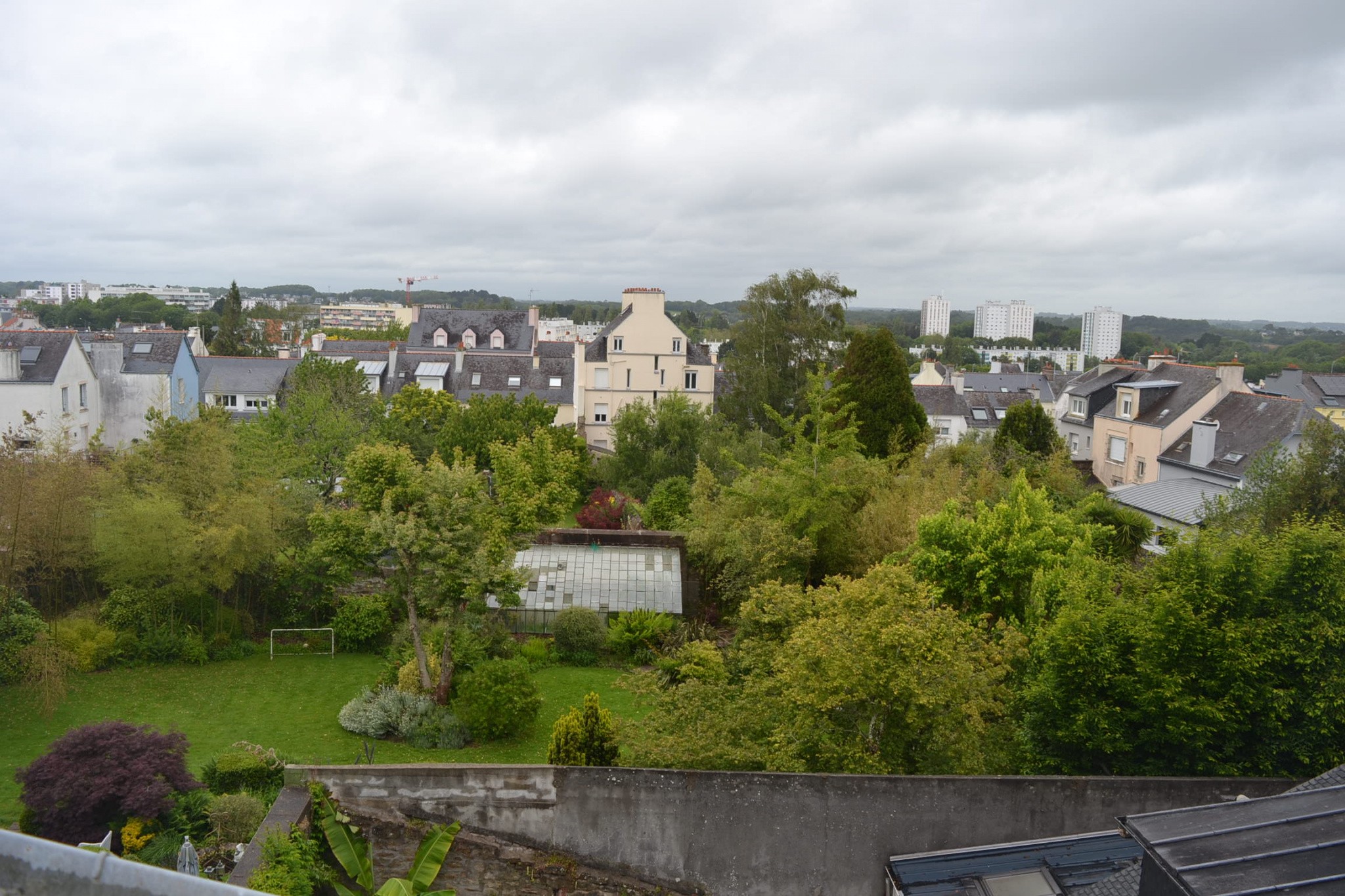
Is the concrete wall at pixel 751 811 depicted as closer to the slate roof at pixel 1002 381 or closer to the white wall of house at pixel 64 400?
the white wall of house at pixel 64 400

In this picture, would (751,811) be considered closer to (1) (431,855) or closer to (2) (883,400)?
(1) (431,855)

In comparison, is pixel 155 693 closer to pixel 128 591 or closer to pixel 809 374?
pixel 128 591

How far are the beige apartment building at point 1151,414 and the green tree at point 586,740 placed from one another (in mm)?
28905

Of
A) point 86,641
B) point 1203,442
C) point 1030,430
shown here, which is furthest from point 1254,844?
point 1030,430

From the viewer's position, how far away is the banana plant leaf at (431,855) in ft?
37.2

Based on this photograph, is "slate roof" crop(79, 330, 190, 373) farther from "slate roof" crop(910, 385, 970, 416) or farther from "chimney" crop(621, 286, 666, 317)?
"slate roof" crop(910, 385, 970, 416)

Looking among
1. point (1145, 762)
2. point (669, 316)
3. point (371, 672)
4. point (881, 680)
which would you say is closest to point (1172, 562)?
point (1145, 762)

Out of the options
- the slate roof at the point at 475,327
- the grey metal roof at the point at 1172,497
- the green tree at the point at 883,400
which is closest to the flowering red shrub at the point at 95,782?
the grey metal roof at the point at 1172,497

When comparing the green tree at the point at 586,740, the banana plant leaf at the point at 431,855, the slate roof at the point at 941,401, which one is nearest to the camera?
the banana plant leaf at the point at 431,855

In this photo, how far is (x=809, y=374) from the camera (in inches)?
1094

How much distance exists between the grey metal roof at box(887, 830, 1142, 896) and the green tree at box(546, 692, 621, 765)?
503 cm

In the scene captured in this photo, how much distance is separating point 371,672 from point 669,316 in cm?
3201

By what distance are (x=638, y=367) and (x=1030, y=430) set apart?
810 inches

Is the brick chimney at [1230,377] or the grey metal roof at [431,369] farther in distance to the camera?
the grey metal roof at [431,369]
